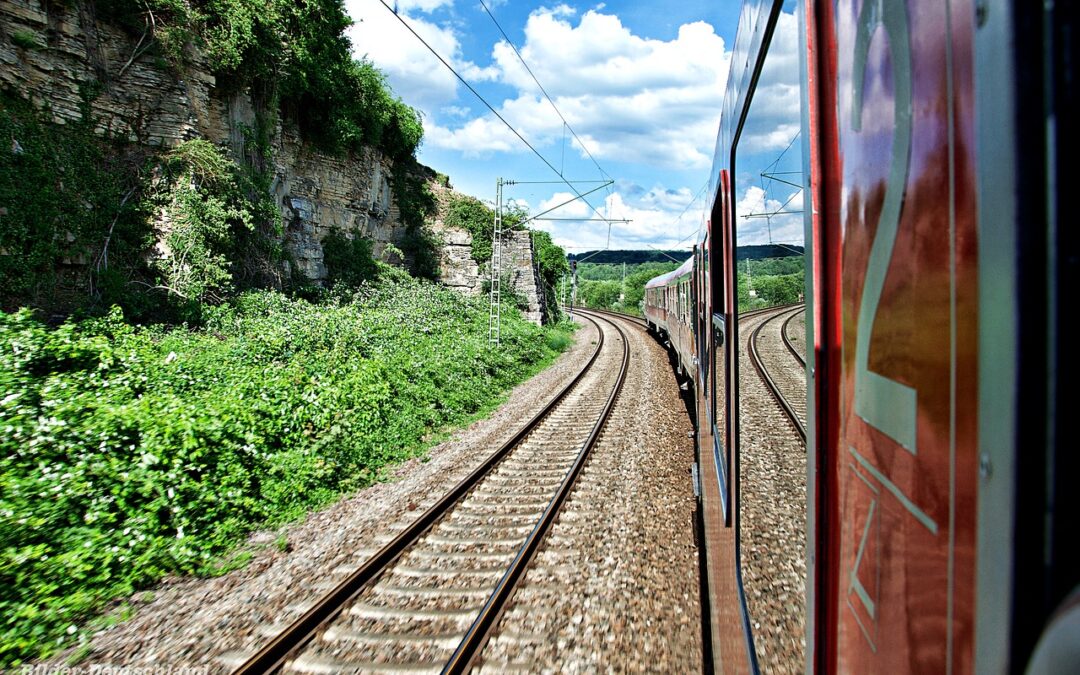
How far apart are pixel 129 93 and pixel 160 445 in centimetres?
1042

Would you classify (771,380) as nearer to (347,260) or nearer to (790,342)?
(790,342)

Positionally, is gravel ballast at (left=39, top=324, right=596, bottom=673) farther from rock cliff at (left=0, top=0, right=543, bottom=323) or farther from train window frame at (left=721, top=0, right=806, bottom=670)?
rock cliff at (left=0, top=0, right=543, bottom=323)

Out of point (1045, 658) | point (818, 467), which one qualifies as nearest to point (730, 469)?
point (818, 467)

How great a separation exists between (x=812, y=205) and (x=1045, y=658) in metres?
1.11

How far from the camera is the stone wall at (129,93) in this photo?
1054 cm

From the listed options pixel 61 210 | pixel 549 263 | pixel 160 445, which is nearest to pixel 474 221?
pixel 549 263

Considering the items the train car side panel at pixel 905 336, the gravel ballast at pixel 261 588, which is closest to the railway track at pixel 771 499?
the train car side panel at pixel 905 336

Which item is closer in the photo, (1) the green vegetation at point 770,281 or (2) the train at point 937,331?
(2) the train at point 937,331

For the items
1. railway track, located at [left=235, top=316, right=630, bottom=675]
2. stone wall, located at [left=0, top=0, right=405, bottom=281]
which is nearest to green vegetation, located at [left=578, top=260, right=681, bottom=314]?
stone wall, located at [left=0, top=0, right=405, bottom=281]

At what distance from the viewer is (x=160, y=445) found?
5.87m

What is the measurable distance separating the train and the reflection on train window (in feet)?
0.37

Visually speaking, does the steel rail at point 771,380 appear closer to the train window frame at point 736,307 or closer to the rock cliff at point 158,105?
the train window frame at point 736,307

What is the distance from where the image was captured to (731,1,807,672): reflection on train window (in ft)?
5.55

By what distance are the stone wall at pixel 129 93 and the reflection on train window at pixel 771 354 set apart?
13315 millimetres
